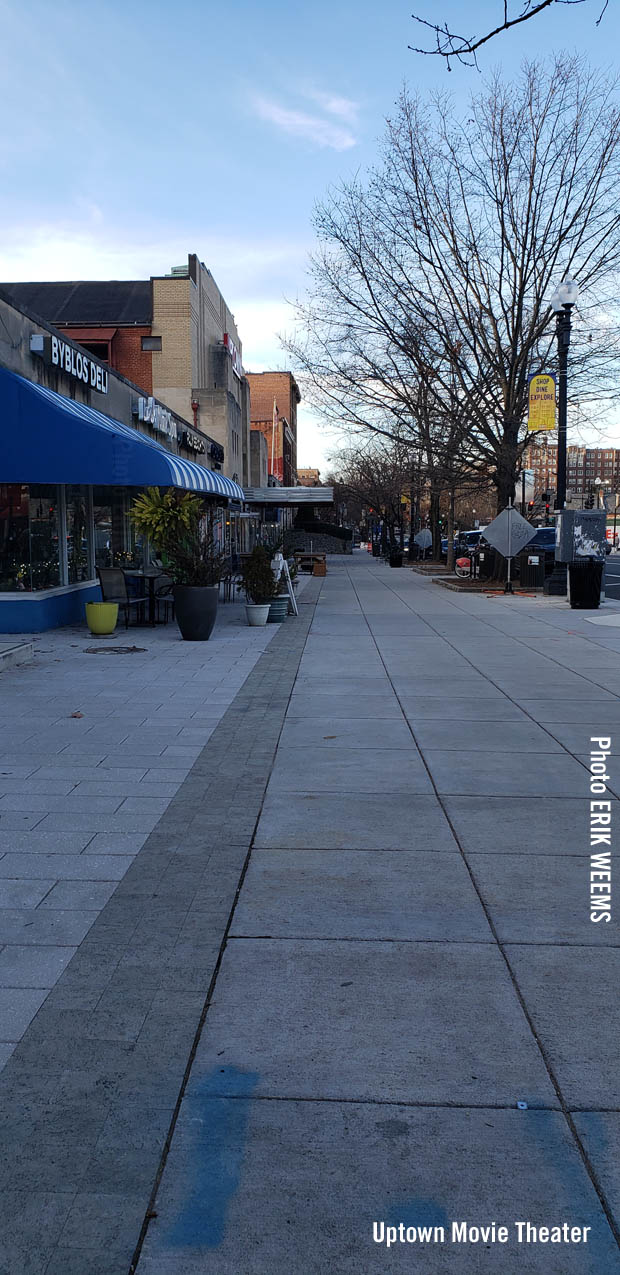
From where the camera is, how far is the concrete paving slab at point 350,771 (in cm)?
660

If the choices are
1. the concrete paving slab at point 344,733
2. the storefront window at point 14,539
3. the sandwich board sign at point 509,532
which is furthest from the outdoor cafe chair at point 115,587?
the sandwich board sign at point 509,532

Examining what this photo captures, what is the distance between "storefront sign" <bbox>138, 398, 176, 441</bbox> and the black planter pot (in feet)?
29.9

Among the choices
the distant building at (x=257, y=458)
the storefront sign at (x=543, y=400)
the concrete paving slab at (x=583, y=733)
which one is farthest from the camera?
the distant building at (x=257, y=458)

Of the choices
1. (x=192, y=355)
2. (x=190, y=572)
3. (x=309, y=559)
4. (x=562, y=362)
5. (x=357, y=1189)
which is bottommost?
(x=357, y=1189)

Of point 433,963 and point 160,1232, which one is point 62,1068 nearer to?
point 160,1232

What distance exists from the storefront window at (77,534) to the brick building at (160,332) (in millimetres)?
23836

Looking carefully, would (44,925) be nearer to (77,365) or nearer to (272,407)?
(77,365)

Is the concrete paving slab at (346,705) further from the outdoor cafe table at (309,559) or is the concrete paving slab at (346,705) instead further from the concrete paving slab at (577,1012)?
the outdoor cafe table at (309,559)

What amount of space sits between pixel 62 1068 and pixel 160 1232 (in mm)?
833

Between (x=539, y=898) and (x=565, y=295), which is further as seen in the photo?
(x=565, y=295)

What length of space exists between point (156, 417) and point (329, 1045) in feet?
72.8

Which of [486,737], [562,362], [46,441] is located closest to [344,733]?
A: [486,737]

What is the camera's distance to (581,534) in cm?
2259

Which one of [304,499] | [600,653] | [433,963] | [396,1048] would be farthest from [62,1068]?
[304,499]
